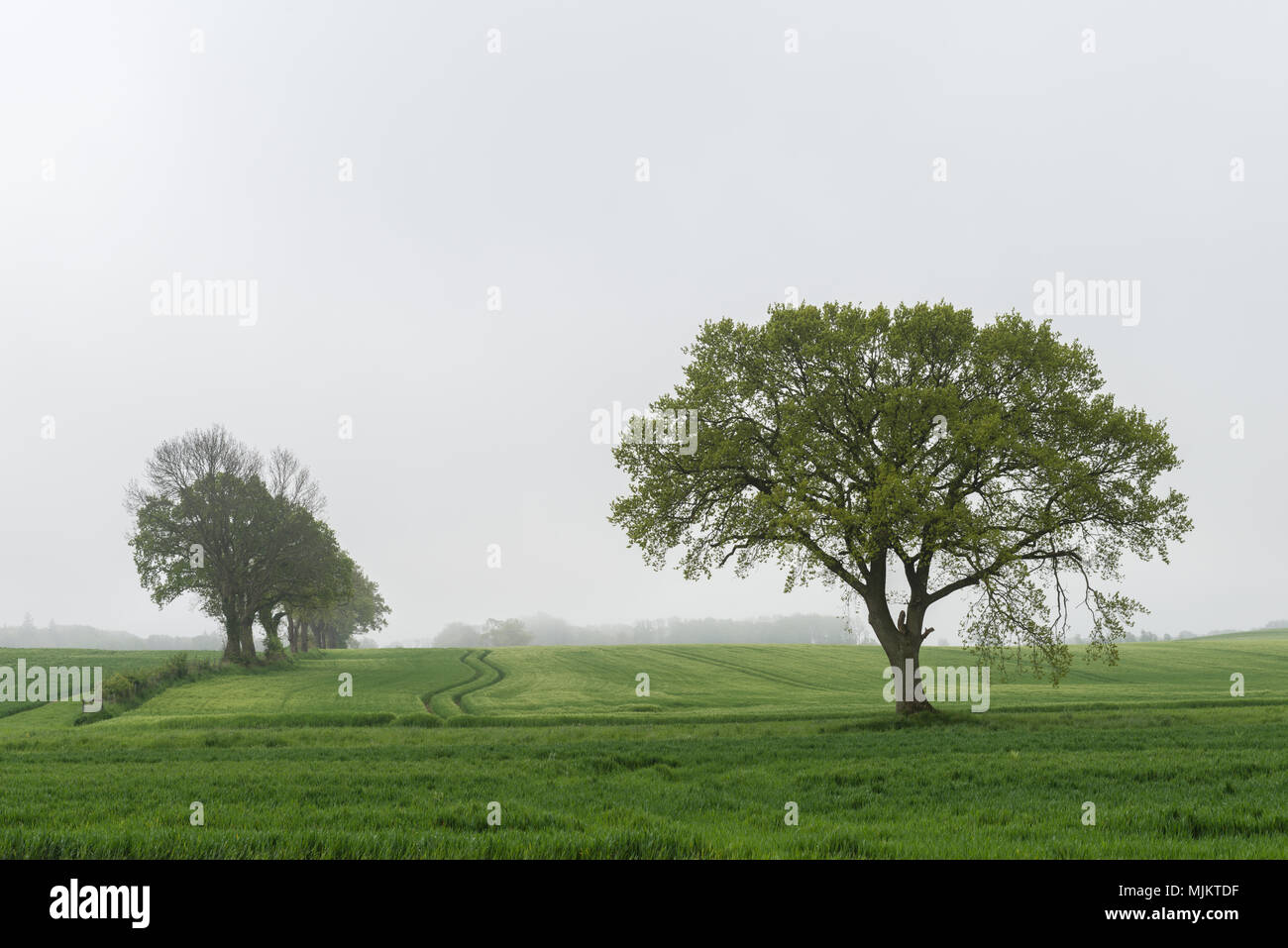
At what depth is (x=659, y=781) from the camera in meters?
15.5

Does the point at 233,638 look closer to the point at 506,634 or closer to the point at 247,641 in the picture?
the point at 247,641

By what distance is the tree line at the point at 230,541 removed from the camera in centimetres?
6125

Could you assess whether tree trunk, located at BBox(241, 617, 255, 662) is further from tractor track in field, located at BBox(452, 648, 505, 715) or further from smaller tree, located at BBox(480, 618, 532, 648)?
smaller tree, located at BBox(480, 618, 532, 648)

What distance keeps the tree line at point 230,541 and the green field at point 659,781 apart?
20.7 meters

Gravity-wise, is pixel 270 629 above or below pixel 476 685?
above

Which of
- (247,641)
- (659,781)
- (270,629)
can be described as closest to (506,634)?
(270,629)

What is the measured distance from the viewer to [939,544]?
2680cm

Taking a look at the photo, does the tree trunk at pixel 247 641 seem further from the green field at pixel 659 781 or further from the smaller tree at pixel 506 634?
the smaller tree at pixel 506 634

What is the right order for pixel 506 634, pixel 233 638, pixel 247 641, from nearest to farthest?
pixel 233 638 < pixel 247 641 < pixel 506 634

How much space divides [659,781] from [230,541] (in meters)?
60.8

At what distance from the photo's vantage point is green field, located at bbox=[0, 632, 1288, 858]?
8.41 m
